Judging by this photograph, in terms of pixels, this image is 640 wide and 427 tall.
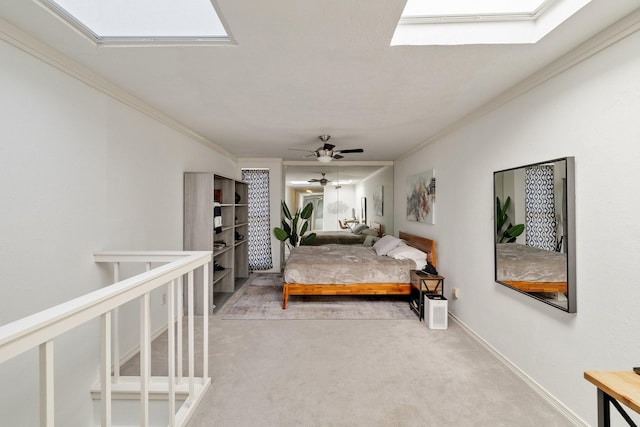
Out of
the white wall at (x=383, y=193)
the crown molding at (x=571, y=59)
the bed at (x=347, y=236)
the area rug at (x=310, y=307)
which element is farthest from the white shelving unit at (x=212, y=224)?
the crown molding at (x=571, y=59)

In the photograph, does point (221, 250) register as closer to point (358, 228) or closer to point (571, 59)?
point (358, 228)

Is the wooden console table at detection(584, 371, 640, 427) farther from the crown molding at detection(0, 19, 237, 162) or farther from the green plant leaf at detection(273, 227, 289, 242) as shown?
the green plant leaf at detection(273, 227, 289, 242)

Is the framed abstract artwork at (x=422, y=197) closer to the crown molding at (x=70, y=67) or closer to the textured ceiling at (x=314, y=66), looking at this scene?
the textured ceiling at (x=314, y=66)

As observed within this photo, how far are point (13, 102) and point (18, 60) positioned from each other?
0.81ft

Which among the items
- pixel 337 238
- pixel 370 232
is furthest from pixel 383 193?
pixel 337 238

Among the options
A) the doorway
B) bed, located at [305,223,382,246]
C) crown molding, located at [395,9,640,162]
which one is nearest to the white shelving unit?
the doorway

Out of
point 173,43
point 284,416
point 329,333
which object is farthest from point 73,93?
point 329,333

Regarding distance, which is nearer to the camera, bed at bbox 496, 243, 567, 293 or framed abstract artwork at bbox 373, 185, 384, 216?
bed at bbox 496, 243, 567, 293

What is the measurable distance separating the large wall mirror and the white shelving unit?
2704mm

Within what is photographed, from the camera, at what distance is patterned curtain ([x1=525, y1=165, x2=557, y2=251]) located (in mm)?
1900

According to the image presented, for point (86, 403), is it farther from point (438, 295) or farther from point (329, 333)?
point (438, 295)

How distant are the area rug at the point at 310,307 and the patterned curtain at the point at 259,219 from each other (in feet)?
3.86

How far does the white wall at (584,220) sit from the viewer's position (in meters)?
1.46

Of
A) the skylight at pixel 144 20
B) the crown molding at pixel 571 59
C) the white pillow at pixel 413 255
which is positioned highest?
the skylight at pixel 144 20
